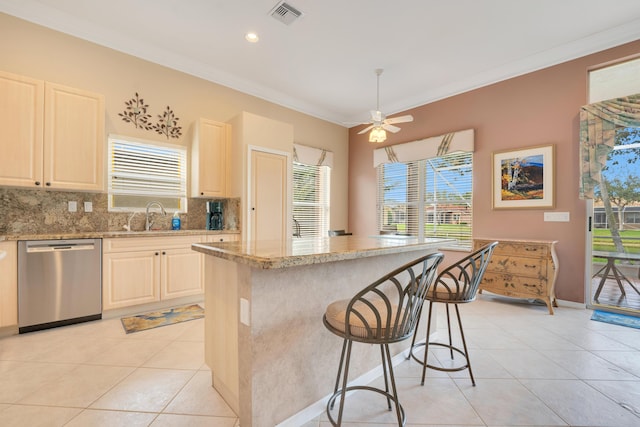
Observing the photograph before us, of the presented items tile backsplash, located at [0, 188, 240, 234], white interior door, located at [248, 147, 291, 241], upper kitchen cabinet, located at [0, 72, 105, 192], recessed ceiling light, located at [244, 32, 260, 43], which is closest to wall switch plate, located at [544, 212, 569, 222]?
white interior door, located at [248, 147, 291, 241]

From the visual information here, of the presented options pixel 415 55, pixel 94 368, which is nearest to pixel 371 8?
pixel 415 55

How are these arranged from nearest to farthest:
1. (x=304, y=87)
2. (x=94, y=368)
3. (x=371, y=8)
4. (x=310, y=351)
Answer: (x=310, y=351) → (x=94, y=368) → (x=371, y=8) → (x=304, y=87)

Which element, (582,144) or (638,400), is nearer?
(638,400)

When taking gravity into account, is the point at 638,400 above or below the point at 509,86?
below

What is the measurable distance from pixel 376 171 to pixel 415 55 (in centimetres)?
228

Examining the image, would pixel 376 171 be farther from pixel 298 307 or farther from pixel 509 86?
pixel 298 307

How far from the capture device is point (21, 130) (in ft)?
8.73

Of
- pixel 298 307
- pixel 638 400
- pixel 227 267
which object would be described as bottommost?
pixel 638 400

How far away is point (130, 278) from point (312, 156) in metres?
3.43

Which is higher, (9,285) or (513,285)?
(9,285)

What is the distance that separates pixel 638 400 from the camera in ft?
5.64

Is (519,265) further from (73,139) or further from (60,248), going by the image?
→ (73,139)

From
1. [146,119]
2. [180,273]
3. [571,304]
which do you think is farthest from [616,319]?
[146,119]

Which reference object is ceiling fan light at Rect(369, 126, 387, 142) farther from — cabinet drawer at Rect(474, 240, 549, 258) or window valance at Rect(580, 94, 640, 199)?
window valance at Rect(580, 94, 640, 199)
